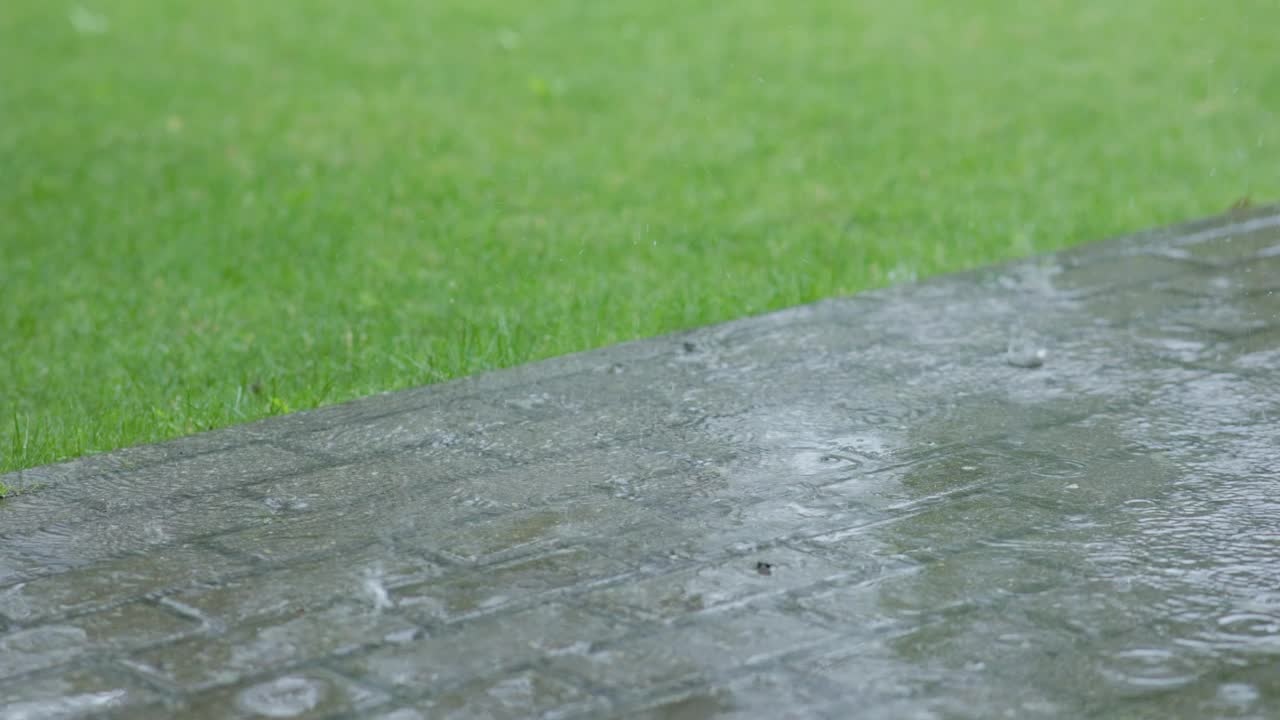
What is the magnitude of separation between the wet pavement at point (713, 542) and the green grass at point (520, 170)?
75 centimetres

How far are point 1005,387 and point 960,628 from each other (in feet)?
5.90

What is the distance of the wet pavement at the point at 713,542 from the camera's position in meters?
3.10

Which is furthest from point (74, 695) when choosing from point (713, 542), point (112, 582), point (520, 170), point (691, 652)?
point (520, 170)

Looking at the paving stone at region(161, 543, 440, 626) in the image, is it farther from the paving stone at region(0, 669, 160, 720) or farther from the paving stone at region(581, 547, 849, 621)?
the paving stone at region(581, 547, 849, 621)

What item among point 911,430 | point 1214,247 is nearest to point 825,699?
point 911,430

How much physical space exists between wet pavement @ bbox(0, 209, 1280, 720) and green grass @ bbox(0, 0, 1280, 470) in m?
0.75

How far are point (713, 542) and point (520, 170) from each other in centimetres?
529

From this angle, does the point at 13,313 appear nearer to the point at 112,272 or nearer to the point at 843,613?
the point at 112,272

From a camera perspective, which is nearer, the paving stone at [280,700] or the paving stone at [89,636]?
the paving stone at [280,700]

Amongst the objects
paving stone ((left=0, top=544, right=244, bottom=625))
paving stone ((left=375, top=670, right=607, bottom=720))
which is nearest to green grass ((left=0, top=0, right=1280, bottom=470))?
paving stone ((left=0, top=544, right=244, bottom=625))

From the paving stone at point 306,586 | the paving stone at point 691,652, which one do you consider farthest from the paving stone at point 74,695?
the paving stone at point 691,652

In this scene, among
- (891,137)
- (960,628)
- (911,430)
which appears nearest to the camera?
(960,628)

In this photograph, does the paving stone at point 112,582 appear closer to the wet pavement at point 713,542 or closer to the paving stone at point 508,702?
the wet pavement at point 713,542

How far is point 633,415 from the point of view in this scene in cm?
481
